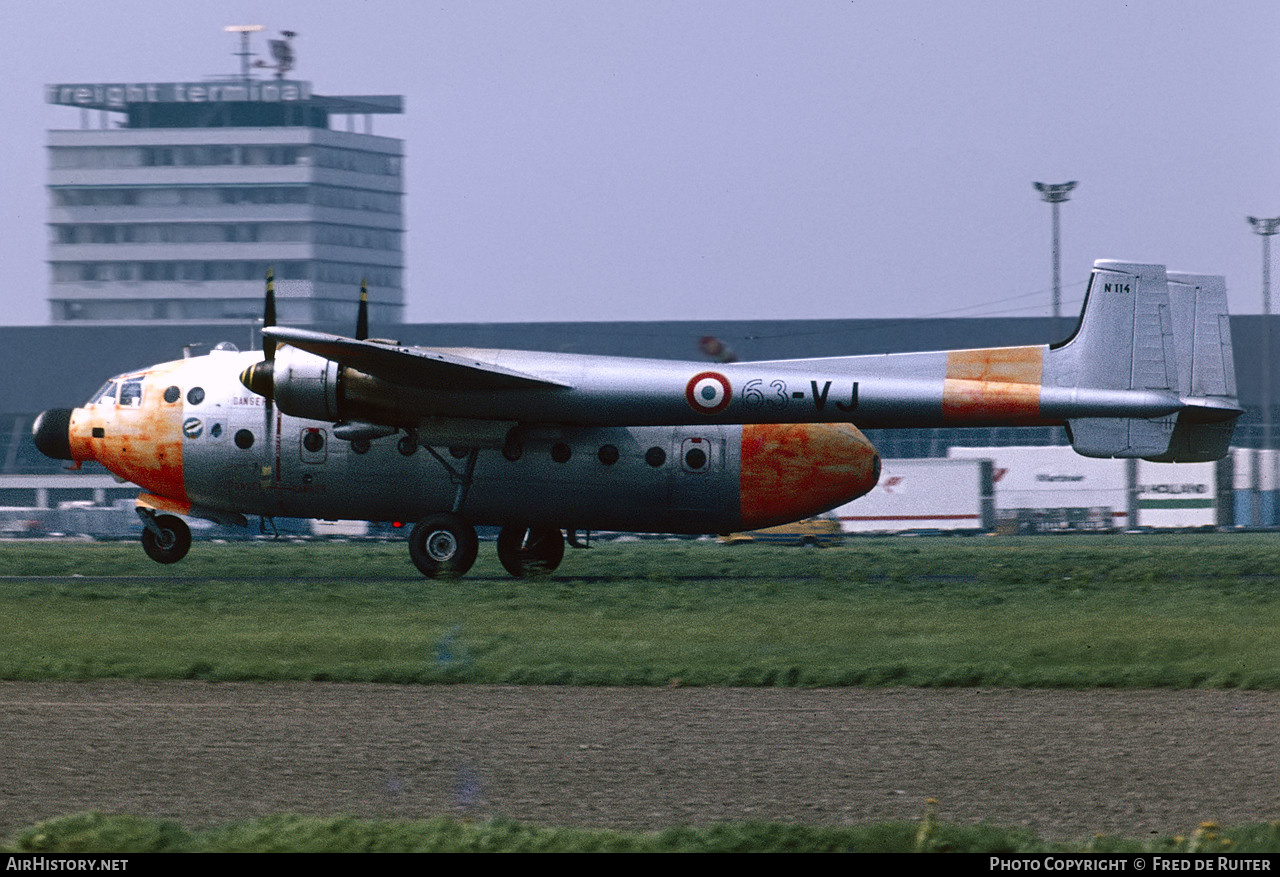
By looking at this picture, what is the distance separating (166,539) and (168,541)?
0.06 meters

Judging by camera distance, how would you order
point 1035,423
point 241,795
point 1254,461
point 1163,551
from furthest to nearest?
point 1254,461
point 1163,551
point 1035,423
point 241,795

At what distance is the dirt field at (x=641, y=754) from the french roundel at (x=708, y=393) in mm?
11285

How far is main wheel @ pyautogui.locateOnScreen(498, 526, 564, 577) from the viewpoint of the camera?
2911 centimetres

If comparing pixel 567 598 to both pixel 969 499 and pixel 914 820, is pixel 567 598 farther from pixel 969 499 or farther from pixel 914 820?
pixel 969 499

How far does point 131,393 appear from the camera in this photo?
2941cm

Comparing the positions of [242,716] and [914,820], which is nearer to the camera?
[914,820]

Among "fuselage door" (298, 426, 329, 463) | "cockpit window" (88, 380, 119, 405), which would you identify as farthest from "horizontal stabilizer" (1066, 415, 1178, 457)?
"cockpit window" (88, 380, 119, 405)

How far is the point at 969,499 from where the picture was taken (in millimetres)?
63438

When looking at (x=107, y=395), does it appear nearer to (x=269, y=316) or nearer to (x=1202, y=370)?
(x=269, y=316)

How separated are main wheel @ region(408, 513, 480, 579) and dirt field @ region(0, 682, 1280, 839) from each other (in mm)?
12129

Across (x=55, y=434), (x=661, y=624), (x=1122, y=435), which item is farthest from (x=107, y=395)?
(x=1122, y=435)

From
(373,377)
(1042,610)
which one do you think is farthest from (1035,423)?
(373,377)

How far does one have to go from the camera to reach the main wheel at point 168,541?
30.1m

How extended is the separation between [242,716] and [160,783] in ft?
9.57
